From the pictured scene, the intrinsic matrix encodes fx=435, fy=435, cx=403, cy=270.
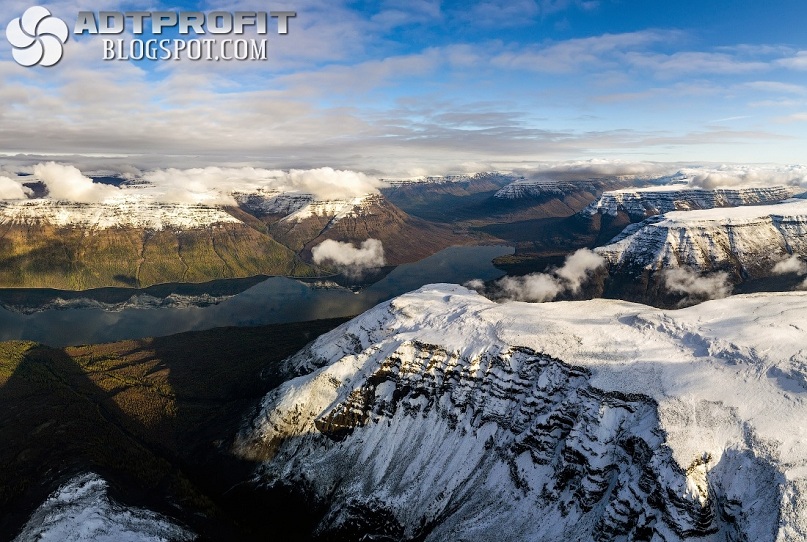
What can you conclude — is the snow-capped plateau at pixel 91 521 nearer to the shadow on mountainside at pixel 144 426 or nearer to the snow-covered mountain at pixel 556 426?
the shadow on mountainside at pixel 144 426

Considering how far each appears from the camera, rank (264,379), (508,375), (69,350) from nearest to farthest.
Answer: (508,375) → (264,379) → (69,350)

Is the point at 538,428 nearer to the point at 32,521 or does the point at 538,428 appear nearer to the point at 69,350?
the point at 32,521

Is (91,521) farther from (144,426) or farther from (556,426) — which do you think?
(556,426)

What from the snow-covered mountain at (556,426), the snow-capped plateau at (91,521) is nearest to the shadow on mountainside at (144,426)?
the snow-capped plateau at (91,521)

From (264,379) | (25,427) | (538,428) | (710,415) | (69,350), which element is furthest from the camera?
(69,350)

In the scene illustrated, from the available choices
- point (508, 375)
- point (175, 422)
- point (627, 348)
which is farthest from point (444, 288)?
point (175, 422)

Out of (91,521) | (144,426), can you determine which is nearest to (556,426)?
(91,521)
